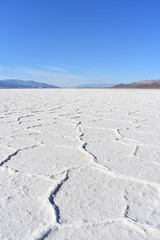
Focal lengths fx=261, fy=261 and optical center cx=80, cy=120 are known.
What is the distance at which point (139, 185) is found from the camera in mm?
1152

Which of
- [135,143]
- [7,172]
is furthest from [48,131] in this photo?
[7,172]

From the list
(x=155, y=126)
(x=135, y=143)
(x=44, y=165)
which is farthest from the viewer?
(x=155, y=126)

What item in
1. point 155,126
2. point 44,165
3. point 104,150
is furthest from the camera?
point 155,126

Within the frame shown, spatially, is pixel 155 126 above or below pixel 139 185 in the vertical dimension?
below

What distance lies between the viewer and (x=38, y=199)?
1026 mm

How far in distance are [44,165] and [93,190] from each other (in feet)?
1.29

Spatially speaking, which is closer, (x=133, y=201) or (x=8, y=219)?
(x=8, y=219)

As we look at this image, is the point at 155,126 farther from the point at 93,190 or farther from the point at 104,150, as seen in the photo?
the point at 93,190

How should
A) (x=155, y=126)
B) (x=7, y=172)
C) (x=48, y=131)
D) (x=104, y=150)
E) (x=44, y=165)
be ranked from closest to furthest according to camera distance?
1. (x=7, y=172)
2. (x=44, y=165)
3. (x=104, y=150)
4. (x=48, y=131)
5. (x=155, y=126)

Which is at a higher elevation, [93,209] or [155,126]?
[93,209]

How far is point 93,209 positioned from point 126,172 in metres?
0.39

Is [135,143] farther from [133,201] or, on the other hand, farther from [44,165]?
[133,201]

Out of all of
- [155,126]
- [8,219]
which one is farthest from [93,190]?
[155,126]

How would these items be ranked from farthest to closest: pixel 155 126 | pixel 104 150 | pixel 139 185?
pixel 155 126
pixel 104 150
pixel 139 185
